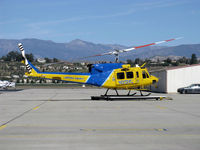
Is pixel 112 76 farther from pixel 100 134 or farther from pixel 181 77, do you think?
pixel 181 77

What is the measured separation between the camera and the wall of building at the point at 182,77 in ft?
167

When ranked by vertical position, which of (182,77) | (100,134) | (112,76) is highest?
(112,76)

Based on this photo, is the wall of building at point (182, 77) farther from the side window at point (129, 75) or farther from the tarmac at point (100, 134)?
the tarmac at point (100, 134)

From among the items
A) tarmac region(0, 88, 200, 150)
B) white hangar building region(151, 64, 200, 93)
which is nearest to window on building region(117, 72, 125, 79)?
tarmac region(0, 88, 200, 150)

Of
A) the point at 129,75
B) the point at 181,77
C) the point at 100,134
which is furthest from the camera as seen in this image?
the point at 181,77

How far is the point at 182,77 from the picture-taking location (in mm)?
50938

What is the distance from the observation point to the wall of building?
167 ft

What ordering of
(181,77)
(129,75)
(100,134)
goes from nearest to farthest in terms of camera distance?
(100,134) → (129,75) → (181,77)

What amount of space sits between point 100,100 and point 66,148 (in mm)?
21256

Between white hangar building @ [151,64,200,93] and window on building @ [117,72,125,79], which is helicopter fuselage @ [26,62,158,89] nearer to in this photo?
window on building @ [117,72,125,79]

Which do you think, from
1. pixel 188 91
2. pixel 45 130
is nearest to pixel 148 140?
pixel 45 130

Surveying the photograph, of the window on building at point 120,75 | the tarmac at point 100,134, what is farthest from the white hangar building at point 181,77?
the tarmac at point 100,134

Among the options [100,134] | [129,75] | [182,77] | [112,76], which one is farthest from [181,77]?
[100,134]

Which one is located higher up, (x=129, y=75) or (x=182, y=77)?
(x=129, y=75)
